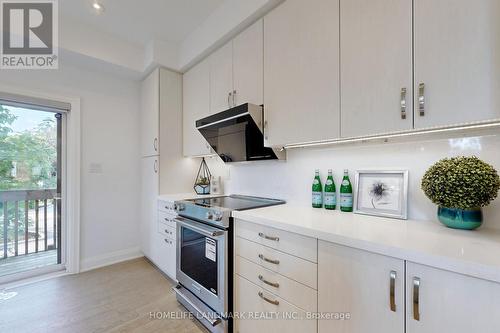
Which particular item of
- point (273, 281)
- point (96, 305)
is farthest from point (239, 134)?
point (96, 305)

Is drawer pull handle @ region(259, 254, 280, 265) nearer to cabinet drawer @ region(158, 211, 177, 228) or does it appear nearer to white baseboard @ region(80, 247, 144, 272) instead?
cabinet drawer @ region(158, 211, 177, 228)

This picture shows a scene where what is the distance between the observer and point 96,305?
6.40 ft

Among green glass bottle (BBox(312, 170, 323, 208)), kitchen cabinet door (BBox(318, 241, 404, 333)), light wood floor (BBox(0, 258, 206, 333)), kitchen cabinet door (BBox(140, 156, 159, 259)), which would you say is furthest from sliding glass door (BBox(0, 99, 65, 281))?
kitchen cabinet door (BBox(318, 241, 404, 333))

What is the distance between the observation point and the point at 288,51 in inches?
60.1

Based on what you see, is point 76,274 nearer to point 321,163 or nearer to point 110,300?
point 110,300

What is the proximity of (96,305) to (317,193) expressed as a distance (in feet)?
7.00

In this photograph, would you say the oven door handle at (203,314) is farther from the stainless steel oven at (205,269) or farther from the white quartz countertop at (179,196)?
the white quartz countertop at (179,196)

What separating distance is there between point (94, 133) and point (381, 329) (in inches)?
129

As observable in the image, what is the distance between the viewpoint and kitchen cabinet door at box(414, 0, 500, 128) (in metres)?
0.85

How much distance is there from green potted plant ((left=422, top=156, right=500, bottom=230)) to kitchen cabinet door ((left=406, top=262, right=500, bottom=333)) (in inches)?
15.9

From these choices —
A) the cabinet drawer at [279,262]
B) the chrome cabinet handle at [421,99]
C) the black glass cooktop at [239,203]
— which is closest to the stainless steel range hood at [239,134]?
the black glass cooktop at [239,203]

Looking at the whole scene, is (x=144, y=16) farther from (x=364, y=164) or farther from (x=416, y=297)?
(x=416, y=297)

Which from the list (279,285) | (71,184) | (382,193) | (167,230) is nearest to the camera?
(279,285)

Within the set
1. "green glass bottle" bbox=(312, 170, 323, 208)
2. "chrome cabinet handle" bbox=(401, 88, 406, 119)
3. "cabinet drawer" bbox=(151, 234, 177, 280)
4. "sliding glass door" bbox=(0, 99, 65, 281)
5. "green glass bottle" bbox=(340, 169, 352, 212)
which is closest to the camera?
"chrome cabinet handle" bbox=(401, 88, 406, 119)
